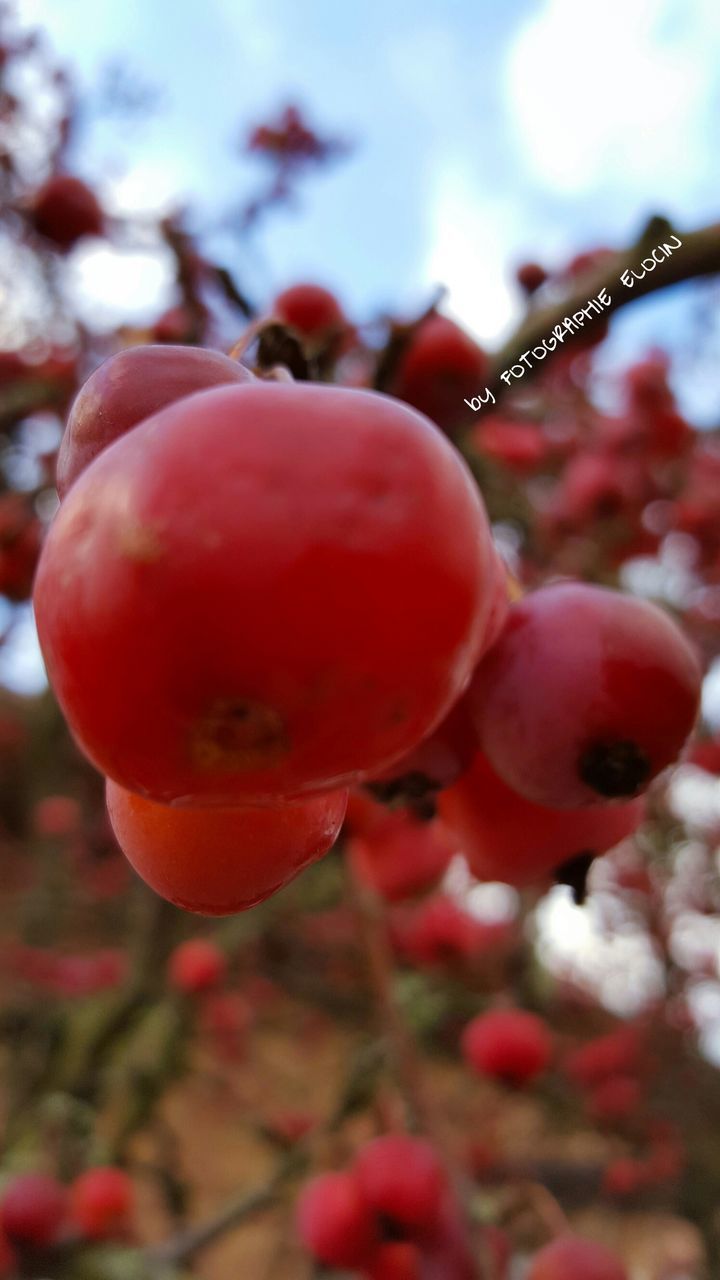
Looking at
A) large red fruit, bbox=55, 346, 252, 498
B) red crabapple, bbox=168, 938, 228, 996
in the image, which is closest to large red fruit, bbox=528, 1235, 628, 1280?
red crabapple, bbox=168, 938, 228, 996

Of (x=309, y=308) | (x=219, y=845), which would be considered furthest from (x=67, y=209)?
(x=219, y=845)

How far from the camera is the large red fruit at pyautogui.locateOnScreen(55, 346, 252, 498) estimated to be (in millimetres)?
381

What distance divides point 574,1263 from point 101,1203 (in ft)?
2.69

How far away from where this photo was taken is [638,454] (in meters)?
2.16

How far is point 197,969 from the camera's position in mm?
2018

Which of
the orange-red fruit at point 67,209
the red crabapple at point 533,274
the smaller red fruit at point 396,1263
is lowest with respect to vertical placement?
the smaller red fruit at point 396,1263

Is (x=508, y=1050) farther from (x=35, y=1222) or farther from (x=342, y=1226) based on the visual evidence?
(x=35, y=1222)

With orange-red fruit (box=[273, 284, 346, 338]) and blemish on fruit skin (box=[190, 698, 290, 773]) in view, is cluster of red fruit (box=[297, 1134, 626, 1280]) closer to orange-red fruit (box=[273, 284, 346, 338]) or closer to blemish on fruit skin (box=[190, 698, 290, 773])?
blemish on fruit skin (box=[190, 698, 290, 773])

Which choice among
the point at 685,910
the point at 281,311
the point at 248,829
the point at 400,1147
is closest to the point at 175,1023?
the point at 400,1147

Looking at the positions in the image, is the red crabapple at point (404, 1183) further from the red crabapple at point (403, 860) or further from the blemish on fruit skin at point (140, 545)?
the blemish on fruit skin at point (140, 545)

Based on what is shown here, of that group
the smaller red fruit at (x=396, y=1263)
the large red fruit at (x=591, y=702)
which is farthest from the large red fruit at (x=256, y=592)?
the smaller red fruit at (x=396, y=1263)

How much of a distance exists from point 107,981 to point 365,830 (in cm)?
281

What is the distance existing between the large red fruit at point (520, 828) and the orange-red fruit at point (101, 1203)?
1229 mm

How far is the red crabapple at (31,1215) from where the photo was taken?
1168 mm
